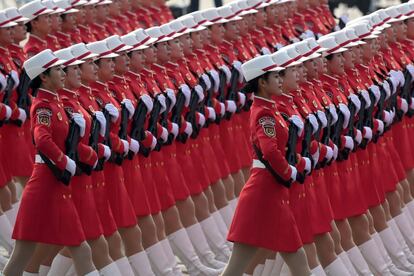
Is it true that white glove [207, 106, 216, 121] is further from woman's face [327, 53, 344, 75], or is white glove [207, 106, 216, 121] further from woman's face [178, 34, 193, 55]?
woman's face [327, 53, 344, 75]

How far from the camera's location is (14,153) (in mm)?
16234

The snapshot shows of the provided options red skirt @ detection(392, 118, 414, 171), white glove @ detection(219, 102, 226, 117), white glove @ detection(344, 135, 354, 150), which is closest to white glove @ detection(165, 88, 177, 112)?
white glove @ detection(219, 102, 226, 117)

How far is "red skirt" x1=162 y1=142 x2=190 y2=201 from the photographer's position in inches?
637

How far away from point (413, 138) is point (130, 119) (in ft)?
11.6

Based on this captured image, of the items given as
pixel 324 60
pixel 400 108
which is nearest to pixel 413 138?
pixel 400 108

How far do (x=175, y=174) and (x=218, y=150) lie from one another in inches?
55.9

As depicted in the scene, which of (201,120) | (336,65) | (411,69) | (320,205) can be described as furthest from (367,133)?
(411,69)

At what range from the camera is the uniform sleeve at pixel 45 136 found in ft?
44.5

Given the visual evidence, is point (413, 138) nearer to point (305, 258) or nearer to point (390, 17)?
point (390, 17)

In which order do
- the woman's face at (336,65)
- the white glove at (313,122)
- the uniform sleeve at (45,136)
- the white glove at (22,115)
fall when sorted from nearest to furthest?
the uniform sleeve at (45,136), the white glove at (313,122), the woman's face at (336,65), the white glove at (22,115)

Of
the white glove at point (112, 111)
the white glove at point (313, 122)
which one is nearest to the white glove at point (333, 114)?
the white glove at point (313, 122)

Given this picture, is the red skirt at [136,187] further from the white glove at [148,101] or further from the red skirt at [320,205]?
the red skirt at [320,205]

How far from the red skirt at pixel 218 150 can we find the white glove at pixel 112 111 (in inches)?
114

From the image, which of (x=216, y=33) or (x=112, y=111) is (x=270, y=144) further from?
(x=216, y=33)
